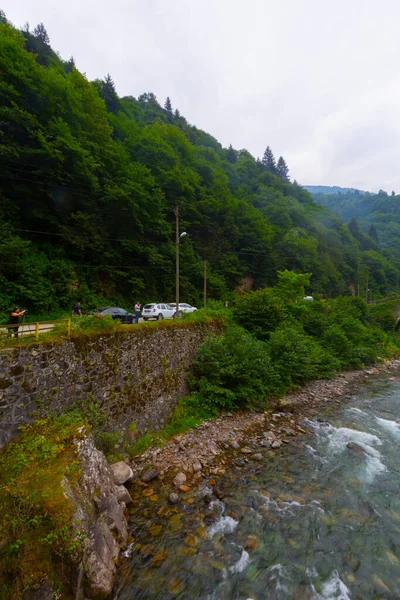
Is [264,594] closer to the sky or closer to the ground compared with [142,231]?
closer to the ground

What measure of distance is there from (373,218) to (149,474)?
147806 millimetres

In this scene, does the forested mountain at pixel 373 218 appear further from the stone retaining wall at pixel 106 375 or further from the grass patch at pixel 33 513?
the grass patch at pixel 33 513

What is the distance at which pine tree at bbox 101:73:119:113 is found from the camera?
1582 inches

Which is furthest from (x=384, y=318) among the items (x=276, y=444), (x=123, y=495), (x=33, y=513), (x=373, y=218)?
(x=373, y=218)

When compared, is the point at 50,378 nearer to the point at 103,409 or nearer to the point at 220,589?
the point at 103,409

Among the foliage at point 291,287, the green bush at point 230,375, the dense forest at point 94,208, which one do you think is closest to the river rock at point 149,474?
the green bush at point 230,375

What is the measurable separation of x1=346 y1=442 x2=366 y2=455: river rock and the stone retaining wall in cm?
714

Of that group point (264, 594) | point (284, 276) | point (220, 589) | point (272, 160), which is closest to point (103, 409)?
point (220, 589)

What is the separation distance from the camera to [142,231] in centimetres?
2445

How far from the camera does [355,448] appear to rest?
946 centimetres

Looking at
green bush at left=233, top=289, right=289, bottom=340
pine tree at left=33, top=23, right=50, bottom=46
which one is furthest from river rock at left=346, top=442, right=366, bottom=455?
pine tree at left=33, top=23, right=50, bottom=46

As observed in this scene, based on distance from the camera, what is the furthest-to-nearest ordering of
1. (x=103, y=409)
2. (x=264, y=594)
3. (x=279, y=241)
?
(x=279, y=241) → (x=103, y=409) → (x=264, y=594)

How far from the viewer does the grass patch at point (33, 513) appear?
13.6 ft

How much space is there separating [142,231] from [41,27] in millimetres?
58728
